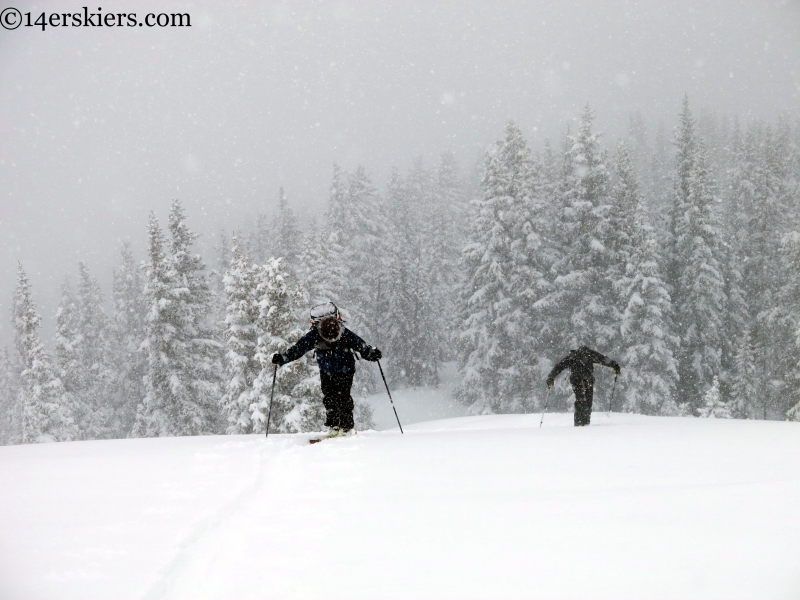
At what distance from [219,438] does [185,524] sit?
458 centimetres

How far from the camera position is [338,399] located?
830cm

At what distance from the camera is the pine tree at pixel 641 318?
24078 mm

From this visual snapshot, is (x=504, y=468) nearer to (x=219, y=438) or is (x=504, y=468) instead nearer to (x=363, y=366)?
(x=219, y=438)

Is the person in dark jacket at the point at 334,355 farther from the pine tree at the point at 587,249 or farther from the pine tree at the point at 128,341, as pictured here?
the pine tree at the point at 128,341

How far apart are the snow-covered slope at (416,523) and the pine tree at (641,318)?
61.7ft

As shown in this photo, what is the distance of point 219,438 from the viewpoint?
8.52 metres

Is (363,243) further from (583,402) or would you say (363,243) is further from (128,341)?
(583,402)

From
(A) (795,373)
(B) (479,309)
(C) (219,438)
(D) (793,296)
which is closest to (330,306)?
(C) (219,438)

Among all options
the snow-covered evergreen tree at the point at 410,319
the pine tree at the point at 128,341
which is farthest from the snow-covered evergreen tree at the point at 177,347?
the snow-covered evergreen tree at the point at 410,319

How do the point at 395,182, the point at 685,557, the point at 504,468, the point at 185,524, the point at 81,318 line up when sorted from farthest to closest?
the point at 395,182
the point at 81,318
the point at 504,468
the point at 185,524
the point at 685,557

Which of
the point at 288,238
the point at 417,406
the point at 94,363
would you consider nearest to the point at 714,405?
the point at 417,406

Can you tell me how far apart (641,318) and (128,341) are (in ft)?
114

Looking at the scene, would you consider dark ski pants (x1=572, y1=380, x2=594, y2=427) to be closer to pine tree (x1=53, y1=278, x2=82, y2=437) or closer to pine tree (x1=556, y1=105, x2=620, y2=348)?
pine tree (x1=556, y1=105, x2=620, y2=348)

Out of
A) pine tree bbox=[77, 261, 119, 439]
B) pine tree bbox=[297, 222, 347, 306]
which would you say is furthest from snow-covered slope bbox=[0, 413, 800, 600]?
pine tree bbox=[77, 261, 119, 439]
